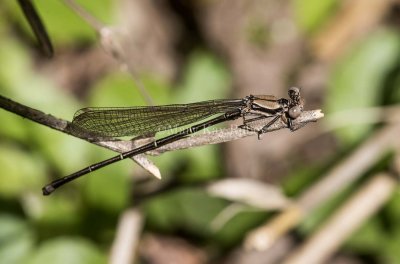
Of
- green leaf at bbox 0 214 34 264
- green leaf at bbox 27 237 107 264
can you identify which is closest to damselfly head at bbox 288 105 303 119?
green leaf at bbox 27 237 107 264

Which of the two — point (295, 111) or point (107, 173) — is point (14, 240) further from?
point (295, 111)

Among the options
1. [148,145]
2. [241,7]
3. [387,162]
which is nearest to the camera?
[148,145]

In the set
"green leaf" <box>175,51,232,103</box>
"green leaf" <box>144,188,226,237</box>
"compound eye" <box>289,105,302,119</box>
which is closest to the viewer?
"compound eye" <box>289,105,302,119</box>

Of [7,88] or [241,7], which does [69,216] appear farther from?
[241,7]

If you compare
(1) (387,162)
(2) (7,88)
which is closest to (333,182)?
(1) (387,162)

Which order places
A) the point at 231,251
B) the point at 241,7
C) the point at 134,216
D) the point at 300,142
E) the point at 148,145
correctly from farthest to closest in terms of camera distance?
1. the point at 241,7
2. the point at 300,142
3. the point at 231,251
4. the point at 134,216
5. the point at 148,145

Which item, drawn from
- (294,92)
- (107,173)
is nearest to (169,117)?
(294,92)

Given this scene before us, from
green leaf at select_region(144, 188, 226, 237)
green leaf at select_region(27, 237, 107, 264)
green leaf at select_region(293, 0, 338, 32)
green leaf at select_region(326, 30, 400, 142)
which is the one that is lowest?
green leaf at select_region(27, 237, 107, 264)

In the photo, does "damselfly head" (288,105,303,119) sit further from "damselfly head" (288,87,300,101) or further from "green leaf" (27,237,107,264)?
"green leaf" (27,237,107,264)
